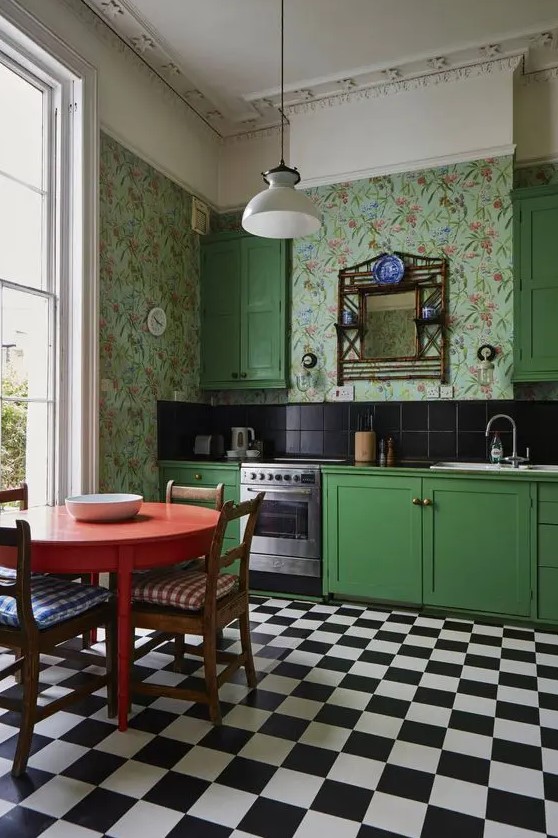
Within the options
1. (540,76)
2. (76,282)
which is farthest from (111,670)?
(540,76)

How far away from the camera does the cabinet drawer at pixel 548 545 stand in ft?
11.0

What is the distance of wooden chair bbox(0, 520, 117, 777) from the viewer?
195 cm

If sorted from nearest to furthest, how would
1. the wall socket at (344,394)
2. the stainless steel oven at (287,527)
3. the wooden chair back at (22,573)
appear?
the wooden chair back at (22,573) < the stainless steel oven at (287,527) < the wall socket at (344,394)

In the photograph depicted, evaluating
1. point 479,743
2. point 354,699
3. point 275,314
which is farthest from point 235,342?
point 479,743

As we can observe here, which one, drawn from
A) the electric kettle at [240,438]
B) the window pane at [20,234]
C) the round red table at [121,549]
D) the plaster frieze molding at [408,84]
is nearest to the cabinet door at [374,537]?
the electric kettle at [240,438]

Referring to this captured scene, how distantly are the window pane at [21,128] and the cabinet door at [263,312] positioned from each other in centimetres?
170

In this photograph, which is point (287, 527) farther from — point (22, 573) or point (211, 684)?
point (22, 573)

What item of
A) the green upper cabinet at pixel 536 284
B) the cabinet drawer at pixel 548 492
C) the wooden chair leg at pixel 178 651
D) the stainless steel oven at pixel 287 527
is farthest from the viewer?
the stainless steel oven at pixel 287 527

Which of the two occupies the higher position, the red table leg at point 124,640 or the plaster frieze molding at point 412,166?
the plaster frieze molding at point 412,166

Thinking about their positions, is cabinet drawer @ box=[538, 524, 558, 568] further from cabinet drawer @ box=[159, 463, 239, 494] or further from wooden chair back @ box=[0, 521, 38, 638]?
wooden chair back @ box=[0, 521, 38, 638]

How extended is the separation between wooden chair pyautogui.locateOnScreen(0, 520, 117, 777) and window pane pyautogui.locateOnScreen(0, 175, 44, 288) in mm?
1621

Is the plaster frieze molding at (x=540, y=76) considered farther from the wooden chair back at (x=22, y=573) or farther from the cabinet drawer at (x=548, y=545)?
the wooden chair back at (x=22, y=573)

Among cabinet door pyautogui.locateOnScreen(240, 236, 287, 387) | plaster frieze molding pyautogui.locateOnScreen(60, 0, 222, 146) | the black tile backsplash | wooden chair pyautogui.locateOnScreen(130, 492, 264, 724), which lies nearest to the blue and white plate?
cabinet door pyautogui.locateOnScreen(240, 236, 287, 387)

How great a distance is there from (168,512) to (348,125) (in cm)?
319
